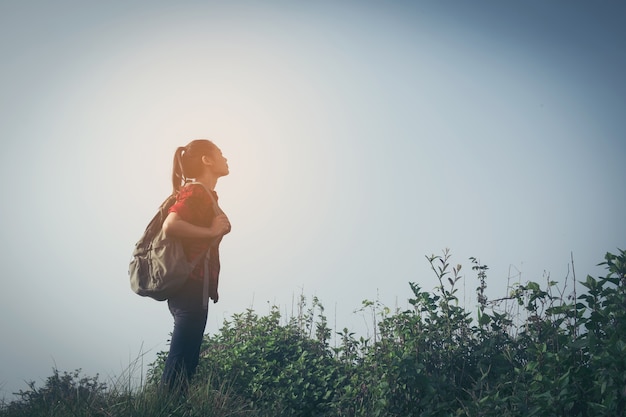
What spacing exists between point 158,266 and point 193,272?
0.92 ft

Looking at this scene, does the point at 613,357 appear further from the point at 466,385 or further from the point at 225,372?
the point at 225,372

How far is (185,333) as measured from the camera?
3.74 metres

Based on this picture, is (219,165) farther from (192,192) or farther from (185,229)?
(185,229)

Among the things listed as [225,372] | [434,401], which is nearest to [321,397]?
[225,372]

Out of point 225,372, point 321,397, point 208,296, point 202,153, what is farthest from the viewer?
point 225,372

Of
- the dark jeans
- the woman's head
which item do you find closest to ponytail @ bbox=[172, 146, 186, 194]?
the woman's head

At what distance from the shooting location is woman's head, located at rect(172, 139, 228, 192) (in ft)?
14.4

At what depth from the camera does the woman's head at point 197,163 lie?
14.4 feet

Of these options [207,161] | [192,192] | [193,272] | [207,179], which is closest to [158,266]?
[193,272]

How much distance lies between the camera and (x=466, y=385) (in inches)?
157

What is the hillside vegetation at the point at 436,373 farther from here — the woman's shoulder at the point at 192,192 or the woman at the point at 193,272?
the woman's shoulder at the point at 192,192

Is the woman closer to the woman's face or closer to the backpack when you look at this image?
Answer: the backpack

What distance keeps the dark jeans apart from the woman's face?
1.09 meters

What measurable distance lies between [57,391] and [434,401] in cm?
329
